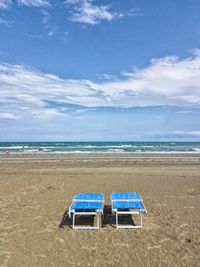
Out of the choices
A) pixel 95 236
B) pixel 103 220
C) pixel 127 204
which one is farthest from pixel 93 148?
pixel 95 236

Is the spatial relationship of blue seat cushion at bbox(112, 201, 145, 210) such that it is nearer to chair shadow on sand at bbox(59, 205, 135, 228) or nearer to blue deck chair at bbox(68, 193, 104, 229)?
blue deck chair at bbox(68, 193, 104, 229)

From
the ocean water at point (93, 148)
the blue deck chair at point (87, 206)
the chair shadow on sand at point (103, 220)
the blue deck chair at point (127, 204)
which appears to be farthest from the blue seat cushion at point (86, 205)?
the ocean water at point (93, 148)

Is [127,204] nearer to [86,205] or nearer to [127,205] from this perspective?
[127,205]

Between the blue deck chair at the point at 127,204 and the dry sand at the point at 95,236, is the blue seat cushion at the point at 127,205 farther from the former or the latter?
the dry sand at the point at 95,236

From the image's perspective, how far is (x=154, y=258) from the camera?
478cm

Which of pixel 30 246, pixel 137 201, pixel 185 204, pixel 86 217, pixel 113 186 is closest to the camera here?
pixel 30 246

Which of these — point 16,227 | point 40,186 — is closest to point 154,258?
point 16,227

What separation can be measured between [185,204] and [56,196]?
189 inches

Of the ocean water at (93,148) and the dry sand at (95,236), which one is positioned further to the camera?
the ocean water at (93,148)

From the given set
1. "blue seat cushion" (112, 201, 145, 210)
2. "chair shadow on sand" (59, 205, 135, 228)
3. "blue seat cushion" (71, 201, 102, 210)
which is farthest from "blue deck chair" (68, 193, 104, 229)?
"blue seat cushion" (112, 201, 145, 210)

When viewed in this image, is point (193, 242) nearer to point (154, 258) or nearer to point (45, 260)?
point (154, 258)

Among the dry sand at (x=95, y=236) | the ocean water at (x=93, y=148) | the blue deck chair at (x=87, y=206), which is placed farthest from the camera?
the ocean water at (x=93, y=148)

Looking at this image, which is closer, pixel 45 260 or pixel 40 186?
pixel 45 260

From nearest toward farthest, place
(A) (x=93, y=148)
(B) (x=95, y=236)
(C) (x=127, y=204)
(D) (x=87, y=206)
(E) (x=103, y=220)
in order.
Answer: (B) (x=95, y=236) < (D) (x=87, y=206) < (C) (x=127, y=204) < (E) (x=103, y=220) < (A) (x=93, y=148)
